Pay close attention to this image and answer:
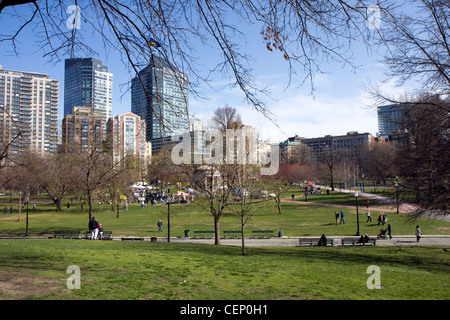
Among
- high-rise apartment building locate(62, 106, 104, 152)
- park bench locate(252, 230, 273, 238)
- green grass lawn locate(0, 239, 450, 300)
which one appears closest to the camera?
green grass lawn locate(0, 239, 450, 300)

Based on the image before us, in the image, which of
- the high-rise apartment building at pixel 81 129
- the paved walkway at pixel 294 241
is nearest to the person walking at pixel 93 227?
the paved walkway at pixel 294 241

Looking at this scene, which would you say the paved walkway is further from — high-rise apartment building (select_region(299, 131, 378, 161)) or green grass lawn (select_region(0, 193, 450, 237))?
high-rise apartment building (select_region(299, 131, 378, 161))

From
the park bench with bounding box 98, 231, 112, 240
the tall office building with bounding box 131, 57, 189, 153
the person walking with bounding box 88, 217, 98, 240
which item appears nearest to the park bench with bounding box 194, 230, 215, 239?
the park bench with bounding box 98, 231, 112, 240

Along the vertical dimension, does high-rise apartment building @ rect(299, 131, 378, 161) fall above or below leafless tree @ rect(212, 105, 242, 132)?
above

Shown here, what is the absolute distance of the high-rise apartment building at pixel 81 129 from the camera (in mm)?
23422

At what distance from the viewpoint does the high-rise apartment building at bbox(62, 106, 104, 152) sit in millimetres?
23422

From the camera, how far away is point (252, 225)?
30.8 metres

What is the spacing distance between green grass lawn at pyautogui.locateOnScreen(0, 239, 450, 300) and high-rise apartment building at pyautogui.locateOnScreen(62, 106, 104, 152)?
14.4 meters

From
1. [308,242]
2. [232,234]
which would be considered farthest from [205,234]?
[308,242]

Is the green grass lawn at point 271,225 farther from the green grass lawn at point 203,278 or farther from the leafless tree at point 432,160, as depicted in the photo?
the green grass lawn at point 203,278

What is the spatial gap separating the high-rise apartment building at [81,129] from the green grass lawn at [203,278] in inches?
565

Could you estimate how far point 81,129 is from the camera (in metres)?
24.4

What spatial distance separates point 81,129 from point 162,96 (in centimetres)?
2273

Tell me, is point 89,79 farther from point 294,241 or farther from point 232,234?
point 232,234
